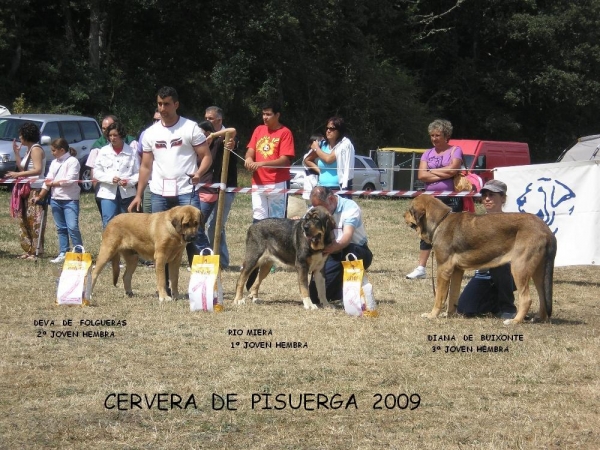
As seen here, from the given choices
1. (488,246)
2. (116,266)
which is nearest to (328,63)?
(116,266)

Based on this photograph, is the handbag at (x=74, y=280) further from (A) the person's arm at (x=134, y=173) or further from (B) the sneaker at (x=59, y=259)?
(B) the sneaker at (x=59, y=259)

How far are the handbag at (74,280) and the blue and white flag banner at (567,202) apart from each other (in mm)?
4899

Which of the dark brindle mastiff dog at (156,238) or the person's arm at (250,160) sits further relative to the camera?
the person's arm at (250,160)

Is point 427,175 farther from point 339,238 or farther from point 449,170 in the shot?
point 339,238

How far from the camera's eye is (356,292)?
8.24m

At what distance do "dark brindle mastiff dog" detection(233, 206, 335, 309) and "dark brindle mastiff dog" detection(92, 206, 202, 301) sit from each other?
643 mm

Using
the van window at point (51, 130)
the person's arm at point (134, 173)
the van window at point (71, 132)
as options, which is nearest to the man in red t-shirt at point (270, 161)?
the person's arm at point (134, 173)

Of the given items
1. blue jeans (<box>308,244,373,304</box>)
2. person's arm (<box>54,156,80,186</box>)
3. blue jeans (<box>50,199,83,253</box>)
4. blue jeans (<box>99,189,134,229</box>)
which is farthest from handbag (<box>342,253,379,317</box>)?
person's arm (<box>54,156,80,186</box>)

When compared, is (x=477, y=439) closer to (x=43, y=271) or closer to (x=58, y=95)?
(x=43, y=271)

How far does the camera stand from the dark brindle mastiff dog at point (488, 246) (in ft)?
25.9

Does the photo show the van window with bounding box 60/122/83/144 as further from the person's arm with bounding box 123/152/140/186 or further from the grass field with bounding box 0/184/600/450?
the grass field with bounding box 0/184/600/450

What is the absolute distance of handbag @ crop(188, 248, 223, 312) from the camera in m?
8.36

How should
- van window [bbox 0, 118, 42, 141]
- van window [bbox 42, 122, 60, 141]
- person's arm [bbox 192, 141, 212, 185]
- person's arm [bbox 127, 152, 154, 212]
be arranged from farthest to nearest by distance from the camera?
1. van window [bbox 42, 122, 60, 141]
2. van window [bbox 0, 118, 42, 141]
3. person's arm [bbox 127, 152, 154, 212]
4. person's arm [bbox 192, 141, 212, 185]

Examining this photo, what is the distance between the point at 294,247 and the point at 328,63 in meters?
32.4
